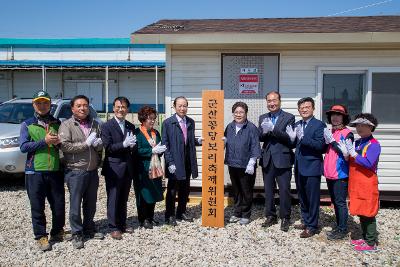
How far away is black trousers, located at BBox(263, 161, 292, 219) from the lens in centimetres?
497

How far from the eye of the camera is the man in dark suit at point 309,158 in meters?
4.57

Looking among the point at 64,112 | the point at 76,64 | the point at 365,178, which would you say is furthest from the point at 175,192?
the point at 76,64

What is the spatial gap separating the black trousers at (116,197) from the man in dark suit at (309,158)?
223 cm

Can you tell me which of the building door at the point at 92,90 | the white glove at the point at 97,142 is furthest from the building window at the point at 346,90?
the building door at the point at 92,90

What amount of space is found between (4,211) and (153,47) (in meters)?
19.3

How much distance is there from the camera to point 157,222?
17.5 feet

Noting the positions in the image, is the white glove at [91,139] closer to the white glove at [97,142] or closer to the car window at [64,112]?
the white glove at [97,142]

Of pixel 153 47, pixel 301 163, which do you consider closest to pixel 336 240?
pixel 301 163

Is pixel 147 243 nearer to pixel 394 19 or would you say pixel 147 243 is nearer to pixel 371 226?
pixel 371 226

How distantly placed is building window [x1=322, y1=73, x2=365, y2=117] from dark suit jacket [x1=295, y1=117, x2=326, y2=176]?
162cm

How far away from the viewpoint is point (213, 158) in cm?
521

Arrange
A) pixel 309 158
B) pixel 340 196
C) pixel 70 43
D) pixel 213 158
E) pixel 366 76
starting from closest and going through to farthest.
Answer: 1. pixel 340 196
2. pixel 309 158
3. pixel 213 158
4. pixel 366 76
5. pixel 70 43

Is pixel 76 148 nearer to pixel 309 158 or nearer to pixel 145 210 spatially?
pixel 145 210

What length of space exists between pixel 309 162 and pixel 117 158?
2.42 meters
